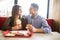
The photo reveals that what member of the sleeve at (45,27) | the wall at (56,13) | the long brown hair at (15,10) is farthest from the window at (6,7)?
the wall at (56,13)

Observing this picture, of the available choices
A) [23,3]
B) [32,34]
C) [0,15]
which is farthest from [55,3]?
[0,15]

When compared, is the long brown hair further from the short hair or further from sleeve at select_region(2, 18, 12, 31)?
the short hair

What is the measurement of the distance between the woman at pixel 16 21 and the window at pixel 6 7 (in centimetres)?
13

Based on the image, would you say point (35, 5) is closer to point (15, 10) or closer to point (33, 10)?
point (33, 10)

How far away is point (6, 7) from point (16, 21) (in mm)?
365

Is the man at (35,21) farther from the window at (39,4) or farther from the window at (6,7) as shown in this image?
the window at (6,7)

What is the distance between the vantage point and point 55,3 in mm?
2559

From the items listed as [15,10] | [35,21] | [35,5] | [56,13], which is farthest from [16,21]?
[56,13]

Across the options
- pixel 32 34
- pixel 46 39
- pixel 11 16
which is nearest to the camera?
pixel 46 39

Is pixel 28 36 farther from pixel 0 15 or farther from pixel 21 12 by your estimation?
pixel 0 15

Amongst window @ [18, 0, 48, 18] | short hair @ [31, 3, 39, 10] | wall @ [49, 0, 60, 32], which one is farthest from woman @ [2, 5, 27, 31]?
wall @ [49, 0, 60, 32]

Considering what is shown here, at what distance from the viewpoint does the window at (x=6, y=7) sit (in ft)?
8.11

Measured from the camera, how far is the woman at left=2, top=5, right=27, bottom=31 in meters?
2.35

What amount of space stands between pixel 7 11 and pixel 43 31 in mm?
773
